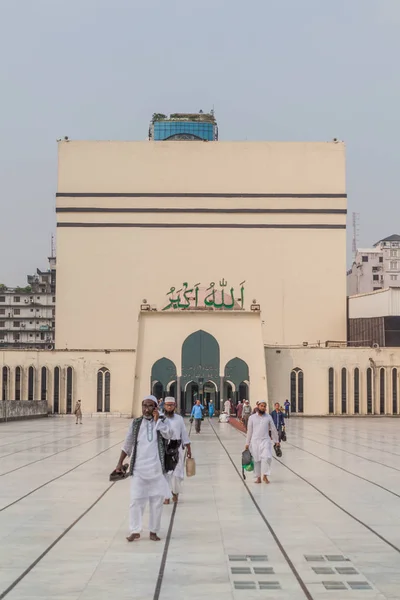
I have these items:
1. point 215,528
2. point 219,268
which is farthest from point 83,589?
point 219,268

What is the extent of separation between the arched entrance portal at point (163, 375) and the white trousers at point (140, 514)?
125 feet

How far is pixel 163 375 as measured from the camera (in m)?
47.8

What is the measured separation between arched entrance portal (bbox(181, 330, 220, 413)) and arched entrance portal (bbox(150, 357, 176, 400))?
2.09 ft

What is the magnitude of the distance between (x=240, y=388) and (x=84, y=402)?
851cm

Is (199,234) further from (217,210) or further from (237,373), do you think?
(237,373)

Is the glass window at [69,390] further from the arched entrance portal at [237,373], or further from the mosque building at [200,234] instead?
the arched entrance portal at [237,373]

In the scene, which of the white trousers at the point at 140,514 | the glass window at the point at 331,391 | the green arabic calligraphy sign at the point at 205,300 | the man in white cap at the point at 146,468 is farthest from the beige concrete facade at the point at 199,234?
the white trousers at the point at 140,514

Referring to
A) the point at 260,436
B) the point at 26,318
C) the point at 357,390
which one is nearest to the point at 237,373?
the point at 357,390

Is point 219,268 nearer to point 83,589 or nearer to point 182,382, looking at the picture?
point 182,382

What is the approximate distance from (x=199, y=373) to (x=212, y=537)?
3827 centimetres

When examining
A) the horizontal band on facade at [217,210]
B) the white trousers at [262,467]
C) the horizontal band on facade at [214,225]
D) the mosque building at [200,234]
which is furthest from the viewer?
the horizontal band on facade at [217,210]

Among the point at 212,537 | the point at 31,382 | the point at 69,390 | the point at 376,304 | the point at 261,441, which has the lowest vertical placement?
the point at 212,537

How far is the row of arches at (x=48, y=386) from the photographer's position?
48.7 meters

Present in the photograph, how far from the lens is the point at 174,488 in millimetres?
12797
